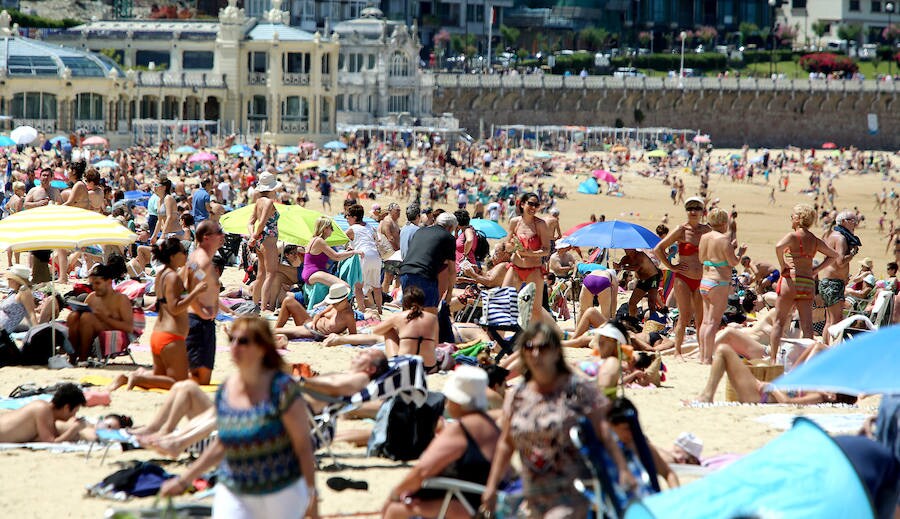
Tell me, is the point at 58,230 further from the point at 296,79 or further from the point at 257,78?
the point at 257,78

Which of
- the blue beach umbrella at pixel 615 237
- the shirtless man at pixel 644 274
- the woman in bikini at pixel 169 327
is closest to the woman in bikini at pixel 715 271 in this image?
the blue beach umbrella at pixel 615 237

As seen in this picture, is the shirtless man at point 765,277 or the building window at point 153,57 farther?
the building window at point 153,57

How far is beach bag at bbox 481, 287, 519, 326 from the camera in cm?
980

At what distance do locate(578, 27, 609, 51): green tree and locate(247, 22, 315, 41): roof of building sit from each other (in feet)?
110

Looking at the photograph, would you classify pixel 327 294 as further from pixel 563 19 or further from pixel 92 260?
pixel 563 19

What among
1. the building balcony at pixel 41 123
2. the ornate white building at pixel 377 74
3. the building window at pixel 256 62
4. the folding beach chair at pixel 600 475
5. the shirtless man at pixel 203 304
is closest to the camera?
the folding beach chair at pixel 600 475

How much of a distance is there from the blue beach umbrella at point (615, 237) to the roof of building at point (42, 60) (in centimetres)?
3828

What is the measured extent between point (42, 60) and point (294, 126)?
1036 cm

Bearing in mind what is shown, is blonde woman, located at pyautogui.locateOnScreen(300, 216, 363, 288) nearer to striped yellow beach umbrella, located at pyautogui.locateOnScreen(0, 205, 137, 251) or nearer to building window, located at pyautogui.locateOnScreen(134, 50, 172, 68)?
striped yellow beach umbrella, located at pyautogui.locateOnScreen(0, 205, 137, 251)

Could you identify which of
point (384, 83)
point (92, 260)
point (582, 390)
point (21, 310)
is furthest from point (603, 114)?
point (582, 390)

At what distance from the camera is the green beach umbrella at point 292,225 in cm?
1223

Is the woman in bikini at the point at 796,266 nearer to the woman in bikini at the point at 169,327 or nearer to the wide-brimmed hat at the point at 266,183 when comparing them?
the woman in bikini at the point at 169,327

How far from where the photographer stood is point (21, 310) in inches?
385

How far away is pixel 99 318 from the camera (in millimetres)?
9281
